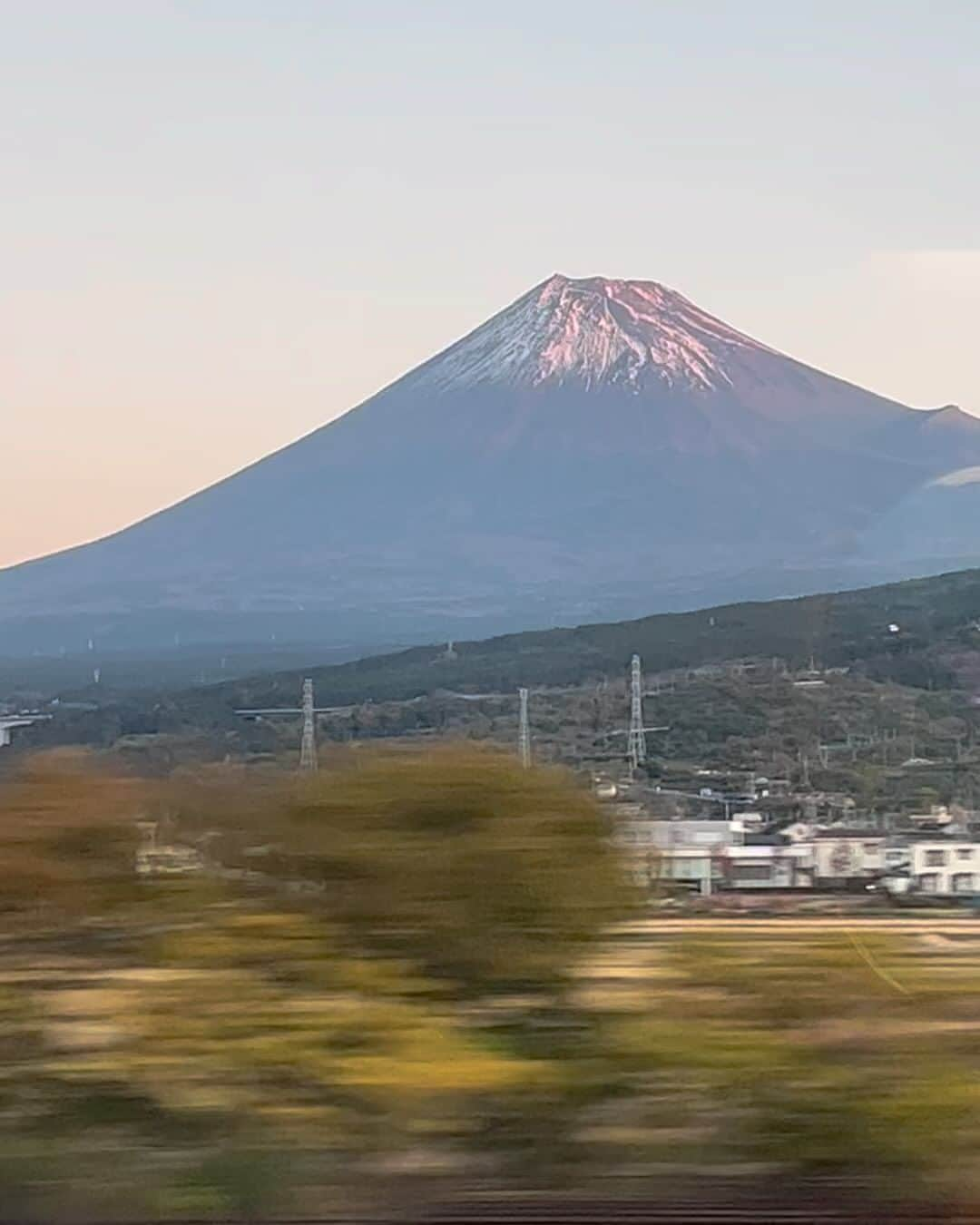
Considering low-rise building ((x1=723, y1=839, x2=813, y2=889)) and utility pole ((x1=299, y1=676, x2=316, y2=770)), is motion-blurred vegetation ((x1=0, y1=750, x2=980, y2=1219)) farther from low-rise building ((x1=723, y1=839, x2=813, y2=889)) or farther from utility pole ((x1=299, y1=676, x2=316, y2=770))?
low-rise building ((x1=723, y1=839, x2=813, y2=889))

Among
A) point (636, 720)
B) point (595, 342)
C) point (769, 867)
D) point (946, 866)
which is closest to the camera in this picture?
point (946, 866)

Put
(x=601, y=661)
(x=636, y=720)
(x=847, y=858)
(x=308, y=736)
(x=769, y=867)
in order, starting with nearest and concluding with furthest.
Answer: (x=769, y=867) → (x=847, y=858) → (x=308, y=736) → (x=636, y=720) → (x=601, y=661)

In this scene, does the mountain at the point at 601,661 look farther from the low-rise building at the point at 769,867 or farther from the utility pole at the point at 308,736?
the low-rise building at the point at 769,867

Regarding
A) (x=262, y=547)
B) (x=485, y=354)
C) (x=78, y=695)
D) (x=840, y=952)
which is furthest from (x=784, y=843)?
(x=485, y=354)

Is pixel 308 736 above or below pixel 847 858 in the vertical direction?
above

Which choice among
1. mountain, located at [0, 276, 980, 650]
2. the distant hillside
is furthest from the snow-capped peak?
the distant hillside

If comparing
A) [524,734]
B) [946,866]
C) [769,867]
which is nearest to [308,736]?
[524,734]

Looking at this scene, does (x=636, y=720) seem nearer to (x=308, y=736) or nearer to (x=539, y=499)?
(x=308, y=736)

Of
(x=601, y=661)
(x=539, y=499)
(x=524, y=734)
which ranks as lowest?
(x=524, y=734)
